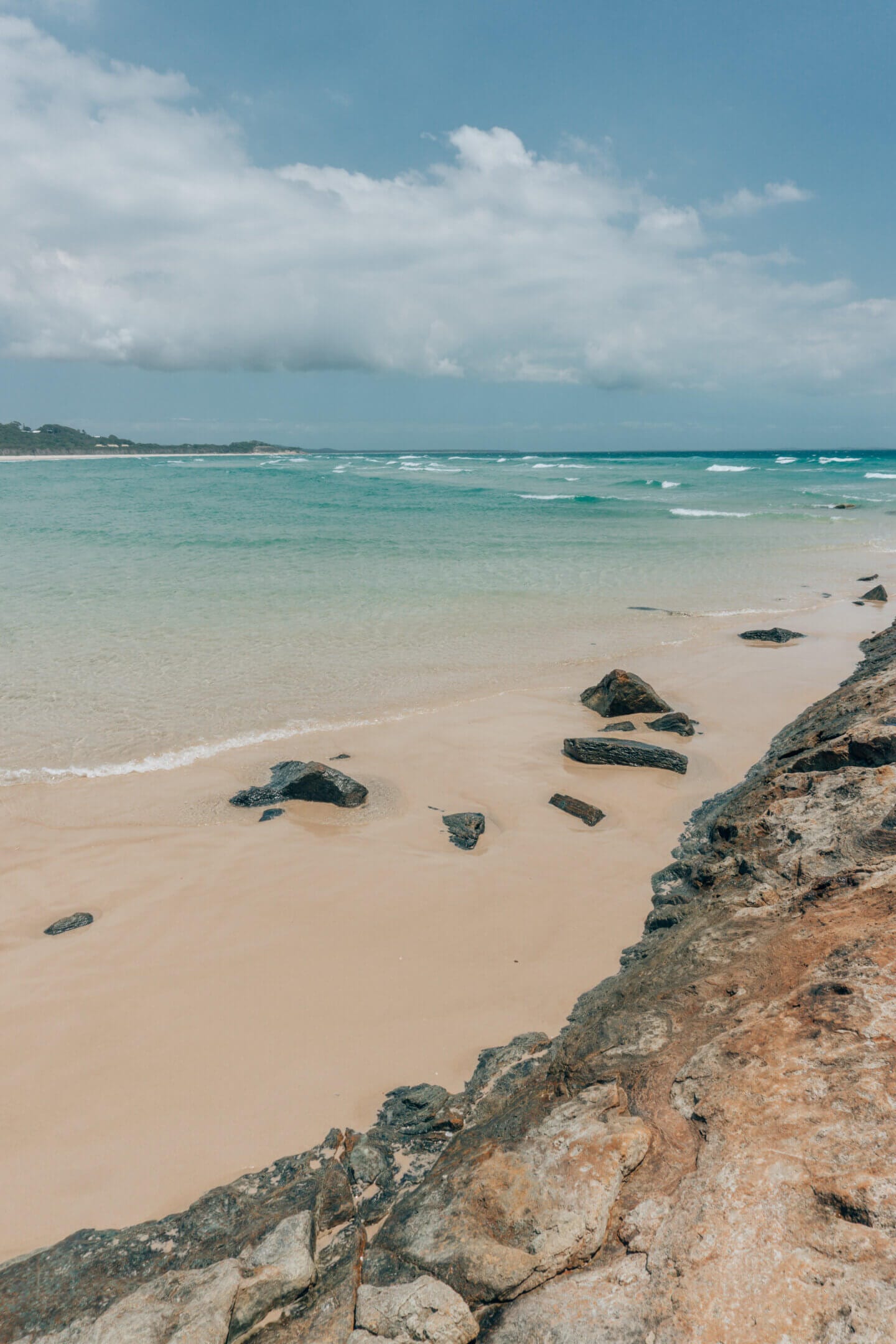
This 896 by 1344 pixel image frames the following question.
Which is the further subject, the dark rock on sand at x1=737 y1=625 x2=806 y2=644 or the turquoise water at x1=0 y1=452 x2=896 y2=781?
the dark rock on sand at x1=737 y1=625 x2=806 y2=644

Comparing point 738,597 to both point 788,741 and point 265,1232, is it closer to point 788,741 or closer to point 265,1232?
point 788,741

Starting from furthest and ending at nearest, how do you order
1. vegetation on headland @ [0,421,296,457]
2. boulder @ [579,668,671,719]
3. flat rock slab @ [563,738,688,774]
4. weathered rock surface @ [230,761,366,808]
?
vegetation on headland @ [0,421,296,457] < boulder @ [579,668,671,719] < flat rock slab @ [563,738,688,774] < weathered rock surface @ [230,761,366,808]

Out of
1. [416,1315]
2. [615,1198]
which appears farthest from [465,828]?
[416,1315]

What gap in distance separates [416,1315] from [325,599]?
14.9 meters

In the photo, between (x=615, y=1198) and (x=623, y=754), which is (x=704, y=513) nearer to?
(x=623, y=754)

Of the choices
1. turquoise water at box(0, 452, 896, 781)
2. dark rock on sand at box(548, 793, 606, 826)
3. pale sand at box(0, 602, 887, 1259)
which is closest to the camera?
pale sand at box(0, 602, 887, 1259)

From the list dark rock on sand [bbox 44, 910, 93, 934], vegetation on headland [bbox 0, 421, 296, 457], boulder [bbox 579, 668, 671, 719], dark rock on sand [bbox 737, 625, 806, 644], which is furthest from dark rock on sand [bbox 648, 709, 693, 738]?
vegetation on headland [bbox 0, 421, 296, 457]

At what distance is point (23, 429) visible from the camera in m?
148

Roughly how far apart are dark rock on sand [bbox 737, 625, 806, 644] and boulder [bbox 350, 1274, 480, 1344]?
1225 centimetres

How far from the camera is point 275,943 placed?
16.3 ft

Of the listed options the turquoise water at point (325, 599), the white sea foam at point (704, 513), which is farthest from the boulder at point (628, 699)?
the white sea foam at point (704, 513)

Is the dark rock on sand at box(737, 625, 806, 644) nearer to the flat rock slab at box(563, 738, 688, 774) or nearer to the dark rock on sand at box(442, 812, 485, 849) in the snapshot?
the flat rock slab at box(563, 738, 688, 774)

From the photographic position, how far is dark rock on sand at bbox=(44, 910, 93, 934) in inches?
205

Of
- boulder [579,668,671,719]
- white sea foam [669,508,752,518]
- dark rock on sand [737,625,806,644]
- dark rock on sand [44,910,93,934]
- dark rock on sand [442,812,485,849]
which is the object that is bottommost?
dark rock on sand [44,910,93,934]
